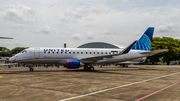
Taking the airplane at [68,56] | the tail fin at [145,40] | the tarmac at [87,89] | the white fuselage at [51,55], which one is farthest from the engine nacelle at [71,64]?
the tail fin at [145,40]

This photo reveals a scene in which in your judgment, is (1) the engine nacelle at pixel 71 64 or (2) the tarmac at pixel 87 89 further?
(1) the engine nacelle at pixel 71 64

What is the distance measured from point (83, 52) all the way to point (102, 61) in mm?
4012

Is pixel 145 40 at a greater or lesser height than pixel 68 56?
greater

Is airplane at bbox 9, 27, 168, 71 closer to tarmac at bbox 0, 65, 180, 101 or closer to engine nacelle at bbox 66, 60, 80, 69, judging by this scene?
engine nacelle at bbox 66, 60, 80, 69

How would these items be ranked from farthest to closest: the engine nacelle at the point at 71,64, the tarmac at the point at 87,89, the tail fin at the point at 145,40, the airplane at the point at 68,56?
the tail fin at the point at 145,40 → the airplane at the point at 68,56 → the engine nacelle at the point at 71,64 → the tarmac at the point at 87,89

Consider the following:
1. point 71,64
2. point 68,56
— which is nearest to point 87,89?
point 71,64

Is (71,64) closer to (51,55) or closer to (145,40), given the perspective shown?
(51,55)

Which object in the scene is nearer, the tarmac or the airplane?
the tarmac

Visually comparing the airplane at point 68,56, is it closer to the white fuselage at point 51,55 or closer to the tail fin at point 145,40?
the white fuselage at point 51,55

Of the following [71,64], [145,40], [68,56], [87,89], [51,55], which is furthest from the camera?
[145,40]

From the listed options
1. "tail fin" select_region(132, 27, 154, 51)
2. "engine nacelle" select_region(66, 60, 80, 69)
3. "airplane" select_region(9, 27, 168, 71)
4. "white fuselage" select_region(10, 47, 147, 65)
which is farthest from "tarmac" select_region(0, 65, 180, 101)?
"tail fin" select_region(132, 27, 154, 51)

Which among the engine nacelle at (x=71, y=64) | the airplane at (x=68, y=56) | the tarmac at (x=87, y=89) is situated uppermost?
the airplane at (x=68, y=56)

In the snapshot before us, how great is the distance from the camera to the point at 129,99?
7098mm

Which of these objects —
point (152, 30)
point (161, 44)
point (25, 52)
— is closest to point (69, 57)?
point (25, 52)
